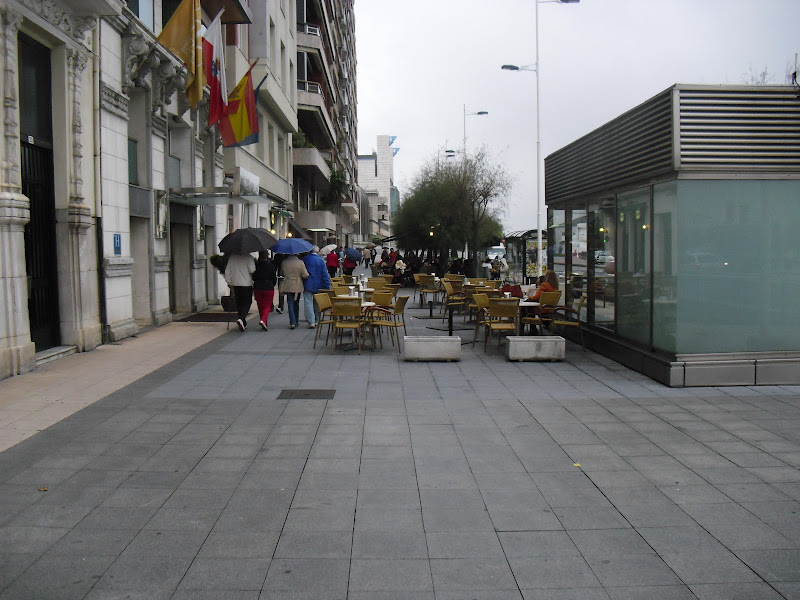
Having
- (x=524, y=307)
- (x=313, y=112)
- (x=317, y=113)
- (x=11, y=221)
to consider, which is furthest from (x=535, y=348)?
(x=317, y=113)

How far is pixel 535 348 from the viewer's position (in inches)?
444

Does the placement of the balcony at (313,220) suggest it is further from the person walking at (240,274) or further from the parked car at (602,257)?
the parked car at (602,257)

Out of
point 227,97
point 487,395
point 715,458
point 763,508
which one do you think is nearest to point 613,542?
point 763,508

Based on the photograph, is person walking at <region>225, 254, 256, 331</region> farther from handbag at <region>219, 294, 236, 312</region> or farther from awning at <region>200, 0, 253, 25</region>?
awning at <region>200, 0, 253, 25</region>

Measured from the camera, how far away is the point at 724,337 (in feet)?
30.9

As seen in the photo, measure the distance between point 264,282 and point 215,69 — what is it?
5817 millimetres

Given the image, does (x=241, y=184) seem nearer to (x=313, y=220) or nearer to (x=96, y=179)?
(x=96, y=179)

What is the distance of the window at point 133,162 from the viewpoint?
14875 millimetres

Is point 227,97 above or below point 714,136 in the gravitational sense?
above

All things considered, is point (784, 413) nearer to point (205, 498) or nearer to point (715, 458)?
point (715, 458)

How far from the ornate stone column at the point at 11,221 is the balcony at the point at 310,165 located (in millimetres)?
28678

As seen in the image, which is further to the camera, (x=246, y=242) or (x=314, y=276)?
(x=314, y=276)

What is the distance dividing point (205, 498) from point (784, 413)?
6039mm

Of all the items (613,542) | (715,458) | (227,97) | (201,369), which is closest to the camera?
(613,542)
